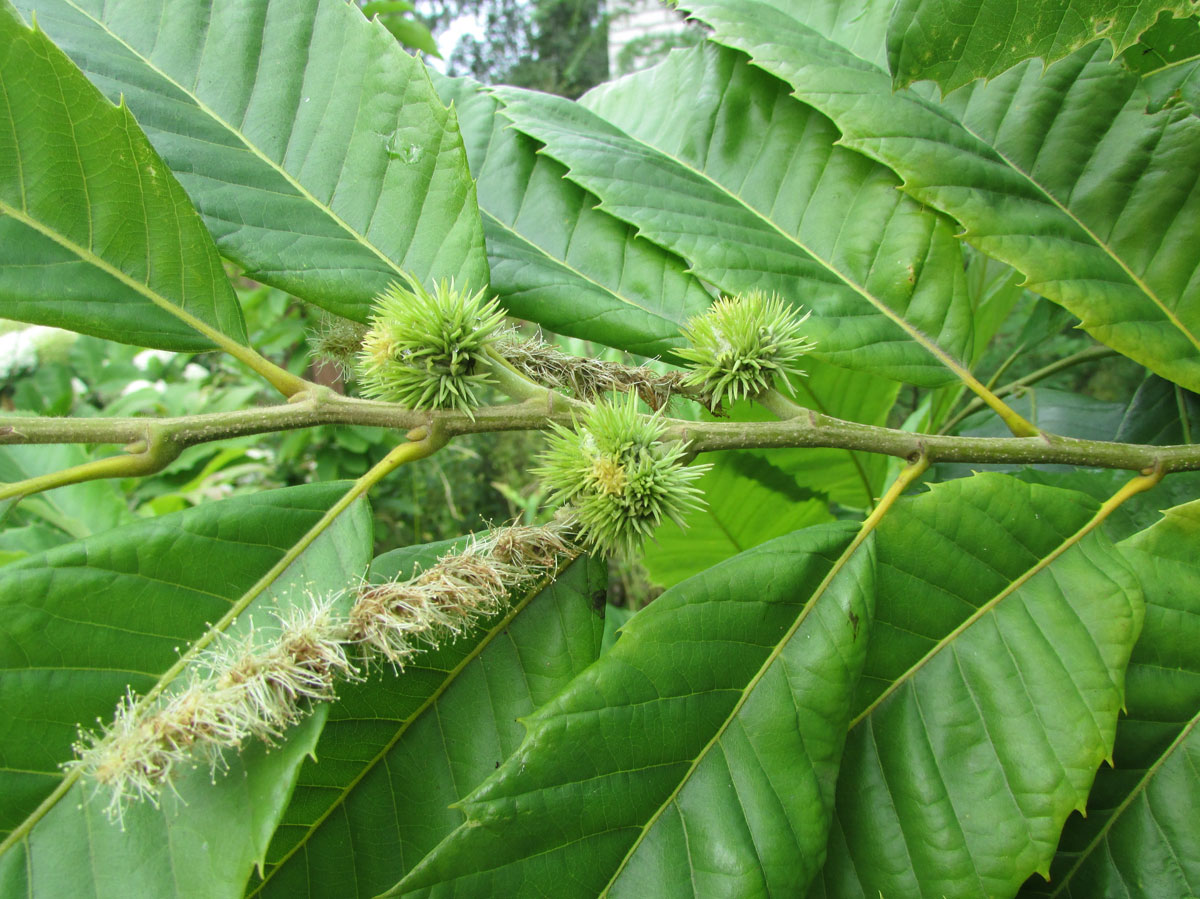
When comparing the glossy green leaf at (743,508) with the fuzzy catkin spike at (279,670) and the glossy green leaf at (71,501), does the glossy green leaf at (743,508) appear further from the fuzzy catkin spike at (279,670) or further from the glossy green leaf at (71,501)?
the glossy green leaf at (71,501)

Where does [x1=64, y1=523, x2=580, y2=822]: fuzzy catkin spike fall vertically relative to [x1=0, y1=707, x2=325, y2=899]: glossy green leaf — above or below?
above

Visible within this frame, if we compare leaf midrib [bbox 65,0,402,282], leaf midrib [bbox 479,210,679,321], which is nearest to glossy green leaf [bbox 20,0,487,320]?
leaf midrib [bbox 65,0,402,282]

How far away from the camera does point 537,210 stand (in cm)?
154

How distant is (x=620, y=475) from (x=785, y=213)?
2.55 feet

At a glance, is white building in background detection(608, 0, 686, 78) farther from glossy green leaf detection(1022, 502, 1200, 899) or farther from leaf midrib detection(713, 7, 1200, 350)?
glossy green leaf detection(1022, 502, 1200, 899)

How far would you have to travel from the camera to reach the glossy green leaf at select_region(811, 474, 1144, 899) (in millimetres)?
1043

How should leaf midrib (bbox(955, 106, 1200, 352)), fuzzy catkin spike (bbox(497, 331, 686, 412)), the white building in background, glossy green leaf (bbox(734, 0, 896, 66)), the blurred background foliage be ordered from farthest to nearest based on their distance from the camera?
the white building in background
the blurred background foliage
glossy green leaf (bbox(734, 0, 896, 66))
leaf midrib (bbox(955, 106, 1200, 352))
fuzzy catkin spike (bbox(497, 331, 686, 412))

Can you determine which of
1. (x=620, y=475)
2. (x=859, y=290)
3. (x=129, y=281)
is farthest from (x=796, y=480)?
(x=129, y=281)

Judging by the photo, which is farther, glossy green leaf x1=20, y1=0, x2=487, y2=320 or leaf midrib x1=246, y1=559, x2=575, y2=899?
glossy green leaf x1=20, y1=0, x2=487, y2=320

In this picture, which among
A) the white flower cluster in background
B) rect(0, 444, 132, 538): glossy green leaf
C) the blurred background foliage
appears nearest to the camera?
the blurred background foliage

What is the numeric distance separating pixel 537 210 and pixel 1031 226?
0.91 meters

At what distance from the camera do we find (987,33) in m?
1.02

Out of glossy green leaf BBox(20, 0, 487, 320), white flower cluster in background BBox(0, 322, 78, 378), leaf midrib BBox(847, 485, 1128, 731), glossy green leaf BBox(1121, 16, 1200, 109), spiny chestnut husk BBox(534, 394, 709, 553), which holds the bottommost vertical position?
leaf midrib BBox(847, 485, 1128, 731)

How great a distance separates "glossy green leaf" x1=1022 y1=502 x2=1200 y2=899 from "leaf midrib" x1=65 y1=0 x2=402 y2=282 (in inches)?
51.4
